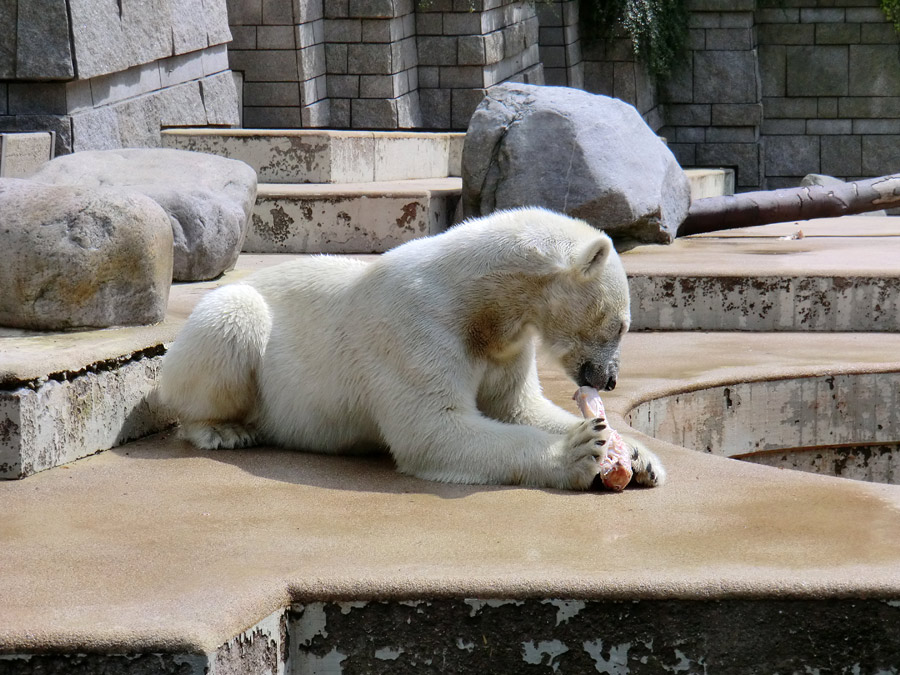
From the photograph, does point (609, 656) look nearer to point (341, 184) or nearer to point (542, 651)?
point (542, 651)

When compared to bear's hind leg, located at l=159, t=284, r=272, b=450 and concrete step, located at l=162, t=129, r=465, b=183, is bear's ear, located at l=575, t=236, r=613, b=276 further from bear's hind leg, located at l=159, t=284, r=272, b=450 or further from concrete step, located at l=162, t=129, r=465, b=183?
concrete step, located at l=162, t=129, r=465, b=183

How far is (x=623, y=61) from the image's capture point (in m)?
14.5

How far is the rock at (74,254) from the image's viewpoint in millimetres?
3855

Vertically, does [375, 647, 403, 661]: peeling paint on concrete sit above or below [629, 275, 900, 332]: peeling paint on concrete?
above

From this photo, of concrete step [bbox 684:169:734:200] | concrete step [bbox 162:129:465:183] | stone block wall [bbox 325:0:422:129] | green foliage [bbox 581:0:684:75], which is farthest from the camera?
green foliage [bbox 581:0:684:75]

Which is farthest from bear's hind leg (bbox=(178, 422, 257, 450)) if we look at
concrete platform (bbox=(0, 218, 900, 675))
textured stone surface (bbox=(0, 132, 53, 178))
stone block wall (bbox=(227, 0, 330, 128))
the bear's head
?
stone block wall (bbox=(227, 0, 330, 128))

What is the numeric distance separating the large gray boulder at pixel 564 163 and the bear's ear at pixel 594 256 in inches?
159

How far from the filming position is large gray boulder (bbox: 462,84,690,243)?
7.36 m

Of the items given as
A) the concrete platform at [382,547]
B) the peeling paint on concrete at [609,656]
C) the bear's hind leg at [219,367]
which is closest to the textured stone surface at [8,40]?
the bear's hind leg at [219,367]

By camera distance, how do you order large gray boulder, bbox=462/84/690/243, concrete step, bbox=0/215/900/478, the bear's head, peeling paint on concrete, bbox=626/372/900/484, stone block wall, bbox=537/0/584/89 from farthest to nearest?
stone block wall, bbox=537/0/584/89 → large gray boulder, bbox=462/84/690/243 → peeling paint on concrete, bbox=626/372/900/484 → concrete step, bbox=0/215/900/478 → the bear's head

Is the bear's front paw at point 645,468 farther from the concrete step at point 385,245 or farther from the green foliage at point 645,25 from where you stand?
the green foliage at point 645,25

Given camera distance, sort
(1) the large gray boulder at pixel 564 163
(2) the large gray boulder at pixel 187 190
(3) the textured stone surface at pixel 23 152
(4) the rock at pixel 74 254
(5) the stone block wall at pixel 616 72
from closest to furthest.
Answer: (4) the rock at pixel 74 254 → (2) the large gray boulder at pixel 187 190 → (3) the textured stone surface at pixel 23 152 → (1) the large gray boulder at pixel 564 163 → (5) the stone block wall at pixel 616 72

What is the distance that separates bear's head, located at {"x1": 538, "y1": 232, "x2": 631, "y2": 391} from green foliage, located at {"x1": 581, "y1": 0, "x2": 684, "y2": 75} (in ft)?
37.1

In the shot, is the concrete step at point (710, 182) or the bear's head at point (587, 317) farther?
the concrete step at point (710, 182)
